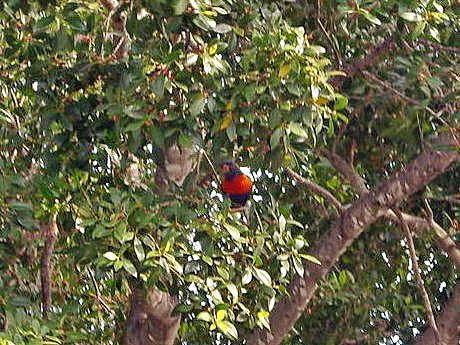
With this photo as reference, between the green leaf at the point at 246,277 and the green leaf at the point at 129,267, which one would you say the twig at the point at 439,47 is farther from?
the green leaf at the point at 129,267

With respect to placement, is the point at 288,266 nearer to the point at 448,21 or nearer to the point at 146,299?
the point at 146,299

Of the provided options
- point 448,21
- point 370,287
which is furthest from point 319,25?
point 370,287

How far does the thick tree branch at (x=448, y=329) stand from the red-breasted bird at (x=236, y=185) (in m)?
1.17

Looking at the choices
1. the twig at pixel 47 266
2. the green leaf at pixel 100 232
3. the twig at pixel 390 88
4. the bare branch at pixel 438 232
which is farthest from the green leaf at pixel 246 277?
the bare branch at pixel 438 232

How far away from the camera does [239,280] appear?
10.3ft

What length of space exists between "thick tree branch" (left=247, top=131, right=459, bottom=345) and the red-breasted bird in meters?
0.42

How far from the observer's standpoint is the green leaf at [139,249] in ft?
9.21

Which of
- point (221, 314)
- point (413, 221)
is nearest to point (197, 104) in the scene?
point (221, 314)

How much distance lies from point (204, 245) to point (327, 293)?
1485 millimetres

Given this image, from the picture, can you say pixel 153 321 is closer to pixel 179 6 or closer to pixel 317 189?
pixel 317 189

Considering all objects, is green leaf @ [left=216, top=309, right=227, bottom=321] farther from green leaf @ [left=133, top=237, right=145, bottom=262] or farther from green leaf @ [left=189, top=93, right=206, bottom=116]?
green leaf @ [left=189, top=93, right=206, bottom=116]

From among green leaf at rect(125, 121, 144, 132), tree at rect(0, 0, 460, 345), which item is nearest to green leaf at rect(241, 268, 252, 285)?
tree at rect(0, 0, 460, 345)

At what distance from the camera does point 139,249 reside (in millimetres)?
2826

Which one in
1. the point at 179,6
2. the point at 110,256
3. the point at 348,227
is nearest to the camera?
the point at 179,6
